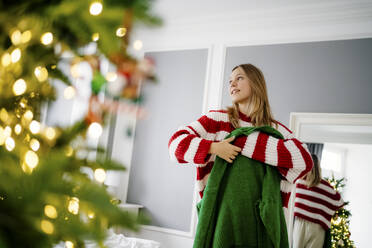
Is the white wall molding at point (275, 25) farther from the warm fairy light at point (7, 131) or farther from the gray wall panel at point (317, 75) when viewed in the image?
the warm fairy light at point (7, 131)

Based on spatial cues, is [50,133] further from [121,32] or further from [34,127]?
[121,32]

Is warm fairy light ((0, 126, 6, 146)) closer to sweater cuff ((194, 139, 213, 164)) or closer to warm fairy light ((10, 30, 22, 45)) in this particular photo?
warm fairy light ((10, 30, 22, 45))

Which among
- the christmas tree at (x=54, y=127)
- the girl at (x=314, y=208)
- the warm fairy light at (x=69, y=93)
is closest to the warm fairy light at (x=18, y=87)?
the christmas tree at (x=54, y=127)

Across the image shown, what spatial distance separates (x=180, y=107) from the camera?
3447 mm

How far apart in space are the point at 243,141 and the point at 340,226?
1897mm

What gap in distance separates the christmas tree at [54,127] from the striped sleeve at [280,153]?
0.78 m

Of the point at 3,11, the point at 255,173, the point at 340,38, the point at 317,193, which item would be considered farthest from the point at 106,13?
the point at 340,38

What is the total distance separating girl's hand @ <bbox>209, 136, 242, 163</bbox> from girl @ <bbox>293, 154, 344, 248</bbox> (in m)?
1.64

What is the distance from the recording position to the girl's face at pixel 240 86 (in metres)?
1.41

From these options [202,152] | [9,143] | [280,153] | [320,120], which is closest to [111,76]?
[9,143]

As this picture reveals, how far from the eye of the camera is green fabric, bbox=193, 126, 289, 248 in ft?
3.57

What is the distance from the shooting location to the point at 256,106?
1.38 metres

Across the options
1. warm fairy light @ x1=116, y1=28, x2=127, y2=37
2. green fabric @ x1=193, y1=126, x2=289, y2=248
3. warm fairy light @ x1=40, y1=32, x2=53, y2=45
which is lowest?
green fabric @ x1=193, y1=126, x2=289, y2=248

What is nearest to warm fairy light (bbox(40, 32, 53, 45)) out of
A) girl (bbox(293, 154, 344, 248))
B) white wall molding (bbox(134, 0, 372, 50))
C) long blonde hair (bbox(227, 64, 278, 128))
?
long blonde hair (bbox(227, 64, 278, 128))
